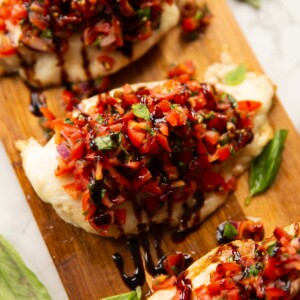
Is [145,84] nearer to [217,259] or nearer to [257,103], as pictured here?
[257,103]

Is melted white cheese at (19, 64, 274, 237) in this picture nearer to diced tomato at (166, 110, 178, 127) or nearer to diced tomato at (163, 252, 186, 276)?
diced tomato at (163, 252, 186, 276)

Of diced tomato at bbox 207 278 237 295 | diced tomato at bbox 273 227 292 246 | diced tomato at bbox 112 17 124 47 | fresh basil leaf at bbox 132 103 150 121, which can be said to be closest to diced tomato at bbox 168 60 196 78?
diced tomato at bbox 112 17 124 47

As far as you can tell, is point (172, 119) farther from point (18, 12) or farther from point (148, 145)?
point (18, 12)

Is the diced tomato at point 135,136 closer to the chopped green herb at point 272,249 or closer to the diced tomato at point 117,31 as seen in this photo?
the diced tomato at point 117,31

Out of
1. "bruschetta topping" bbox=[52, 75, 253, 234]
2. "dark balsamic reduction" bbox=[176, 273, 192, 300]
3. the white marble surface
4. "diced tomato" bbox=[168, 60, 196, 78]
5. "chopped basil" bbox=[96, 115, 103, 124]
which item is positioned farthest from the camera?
the white marble surface

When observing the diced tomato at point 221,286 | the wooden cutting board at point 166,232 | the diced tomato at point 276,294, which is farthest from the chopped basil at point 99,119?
the diced tomato at point 276,294

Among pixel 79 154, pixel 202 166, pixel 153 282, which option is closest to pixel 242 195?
pixel 202 166

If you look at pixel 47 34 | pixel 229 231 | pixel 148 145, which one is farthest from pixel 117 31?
pixel 229 231

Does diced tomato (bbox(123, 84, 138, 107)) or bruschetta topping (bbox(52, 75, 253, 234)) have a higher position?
diced tomato (bbox(123, 84, 138, 107))
